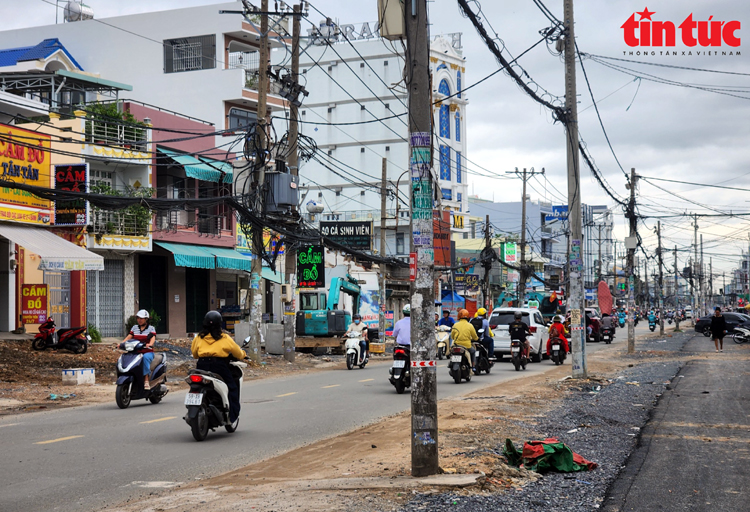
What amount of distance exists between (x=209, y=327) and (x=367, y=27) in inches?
2883

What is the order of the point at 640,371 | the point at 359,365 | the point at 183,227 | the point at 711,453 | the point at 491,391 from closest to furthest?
the point at 711,453 → the point at 491,391 → the point at 640,371 → the point at 359,365 → the point at 183,227

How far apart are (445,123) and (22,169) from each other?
6106 centimetres

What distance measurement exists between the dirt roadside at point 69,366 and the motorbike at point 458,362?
595 centimetres

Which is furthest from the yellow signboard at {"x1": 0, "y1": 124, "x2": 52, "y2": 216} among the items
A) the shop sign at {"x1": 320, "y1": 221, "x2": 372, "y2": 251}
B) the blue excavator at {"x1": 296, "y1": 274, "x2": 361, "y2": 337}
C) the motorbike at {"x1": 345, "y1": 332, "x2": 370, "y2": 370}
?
the shop sign at {"x1": 320, "y1": 221, "x2": 372, "y2": 251}

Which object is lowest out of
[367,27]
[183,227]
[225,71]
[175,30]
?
[183,227]

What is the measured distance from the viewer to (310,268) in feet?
105

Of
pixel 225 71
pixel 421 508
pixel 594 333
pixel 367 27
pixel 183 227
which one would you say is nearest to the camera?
pixel 421 508

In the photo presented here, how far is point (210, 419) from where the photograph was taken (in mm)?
11250

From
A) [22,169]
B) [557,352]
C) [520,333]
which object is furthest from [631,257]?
[22,169]

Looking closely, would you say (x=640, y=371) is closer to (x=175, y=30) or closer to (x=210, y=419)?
(x=210, y=419)

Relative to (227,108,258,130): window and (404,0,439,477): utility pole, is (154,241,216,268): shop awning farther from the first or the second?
(404,0,439,477): utility pole

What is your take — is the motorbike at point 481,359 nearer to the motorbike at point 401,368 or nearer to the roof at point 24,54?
the motorbike at point 401,368

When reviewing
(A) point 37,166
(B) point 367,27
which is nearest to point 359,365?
(A) point 37,166

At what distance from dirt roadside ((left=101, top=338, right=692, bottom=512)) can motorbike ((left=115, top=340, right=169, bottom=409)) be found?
15.3 ft
